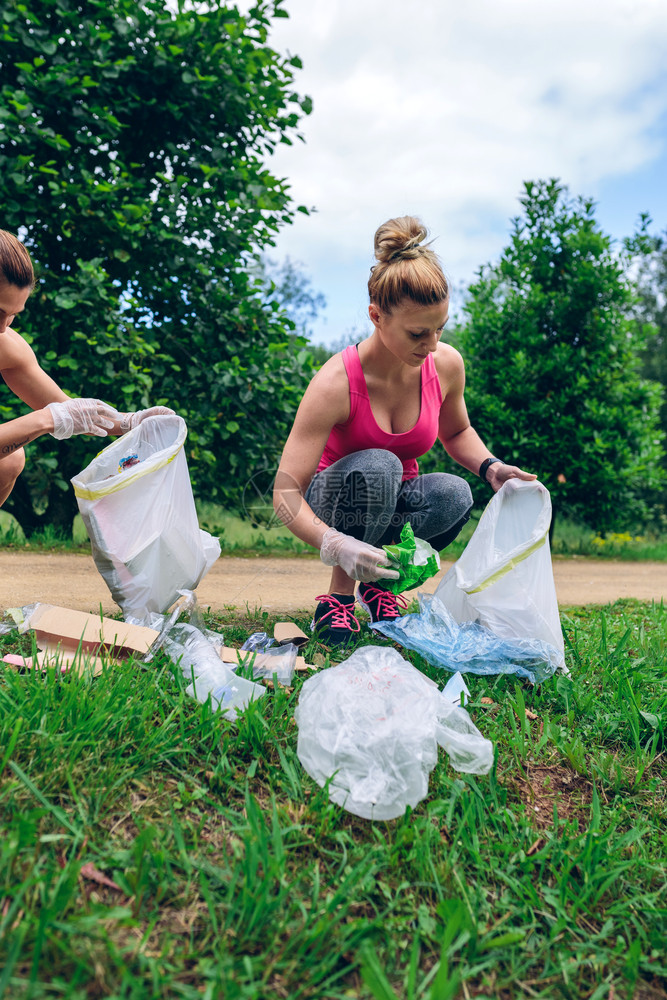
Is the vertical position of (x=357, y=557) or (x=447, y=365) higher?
(x=447, y=365)

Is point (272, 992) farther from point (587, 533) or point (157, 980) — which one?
point (587, 533)

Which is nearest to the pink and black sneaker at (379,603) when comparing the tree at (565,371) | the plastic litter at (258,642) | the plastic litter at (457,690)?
the plastic litter at (258,642)

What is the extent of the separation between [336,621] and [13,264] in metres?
1.58

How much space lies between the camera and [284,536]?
17.5 feet

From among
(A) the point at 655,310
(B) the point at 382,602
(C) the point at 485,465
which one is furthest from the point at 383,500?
(A) the point at 655,310

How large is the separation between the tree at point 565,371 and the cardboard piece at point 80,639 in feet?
15.2

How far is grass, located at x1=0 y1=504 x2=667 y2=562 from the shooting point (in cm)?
424

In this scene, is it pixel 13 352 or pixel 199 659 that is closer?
pixel 199 659

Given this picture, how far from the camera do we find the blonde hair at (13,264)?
6.84ft

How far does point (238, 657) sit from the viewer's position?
2023mm

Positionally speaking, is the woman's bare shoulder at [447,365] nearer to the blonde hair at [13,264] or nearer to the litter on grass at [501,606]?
the litter on grass at [501,606]

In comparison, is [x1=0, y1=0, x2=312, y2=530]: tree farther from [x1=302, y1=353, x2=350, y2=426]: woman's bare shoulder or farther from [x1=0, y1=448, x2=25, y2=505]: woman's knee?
[x1=302, y1=353, x2=350, y2=426]: woman's bare shoulder

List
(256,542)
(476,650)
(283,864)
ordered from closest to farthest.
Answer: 1. (283,864)
2. (476,650)
3. (256,542)

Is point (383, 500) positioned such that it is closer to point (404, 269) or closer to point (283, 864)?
point (404, 269)
